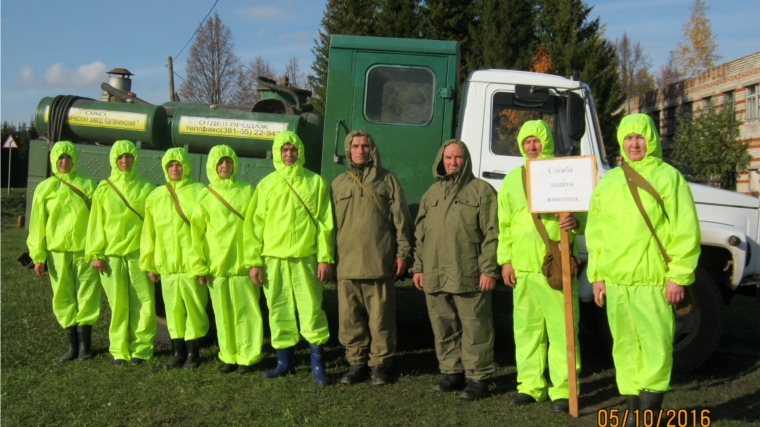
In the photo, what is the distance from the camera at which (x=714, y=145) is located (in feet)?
73.6

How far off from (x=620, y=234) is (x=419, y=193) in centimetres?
207

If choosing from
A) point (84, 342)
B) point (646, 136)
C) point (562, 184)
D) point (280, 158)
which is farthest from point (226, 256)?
point (646, 136)

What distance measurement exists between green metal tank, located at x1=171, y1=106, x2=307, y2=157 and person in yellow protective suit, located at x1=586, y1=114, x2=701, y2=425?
9.61ft

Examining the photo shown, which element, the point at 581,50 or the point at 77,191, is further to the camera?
the point at 581,50

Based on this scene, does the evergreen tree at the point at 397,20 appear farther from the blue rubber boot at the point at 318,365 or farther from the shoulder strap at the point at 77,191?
the blue rubber boot at the point at 318,365

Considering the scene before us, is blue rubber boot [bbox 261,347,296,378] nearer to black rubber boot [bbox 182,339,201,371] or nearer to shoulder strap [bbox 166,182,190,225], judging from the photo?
black rubber boot [bbox 182,339,201,371]

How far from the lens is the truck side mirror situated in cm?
531

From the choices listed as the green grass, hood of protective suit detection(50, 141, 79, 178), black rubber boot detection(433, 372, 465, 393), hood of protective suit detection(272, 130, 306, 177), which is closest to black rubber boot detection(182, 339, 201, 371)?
the green grass

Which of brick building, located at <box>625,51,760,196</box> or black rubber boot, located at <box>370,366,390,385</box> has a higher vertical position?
brick building, located at <box>625,51,760,196</box>

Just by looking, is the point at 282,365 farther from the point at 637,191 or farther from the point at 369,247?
the point at 637,191

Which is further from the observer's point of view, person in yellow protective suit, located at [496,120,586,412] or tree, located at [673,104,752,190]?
tree, located at [673,104,752,190]

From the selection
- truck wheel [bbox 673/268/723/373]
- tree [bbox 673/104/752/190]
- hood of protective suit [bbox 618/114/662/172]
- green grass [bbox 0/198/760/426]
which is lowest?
green grass [bbox 0/198/760/426]
